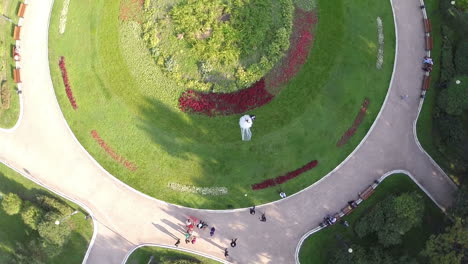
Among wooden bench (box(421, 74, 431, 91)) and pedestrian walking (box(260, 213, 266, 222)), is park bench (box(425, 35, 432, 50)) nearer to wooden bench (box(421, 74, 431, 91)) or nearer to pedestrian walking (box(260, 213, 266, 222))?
wooden bench (box(421, 74, 431, 91))

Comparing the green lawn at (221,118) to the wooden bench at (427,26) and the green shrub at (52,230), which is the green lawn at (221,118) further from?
the green shrub at (52,230)

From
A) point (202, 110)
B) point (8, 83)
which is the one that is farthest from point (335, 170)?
point (8, 83)

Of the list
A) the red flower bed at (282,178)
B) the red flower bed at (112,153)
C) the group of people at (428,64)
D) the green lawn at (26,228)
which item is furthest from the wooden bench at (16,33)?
the group of people at (428,64)

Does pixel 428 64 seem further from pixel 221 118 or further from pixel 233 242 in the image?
pixel 233 242

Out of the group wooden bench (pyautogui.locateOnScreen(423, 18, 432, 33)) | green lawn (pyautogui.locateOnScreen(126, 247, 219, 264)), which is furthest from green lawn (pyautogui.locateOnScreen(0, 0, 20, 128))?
wooden bench (pyautogui.locateOnScreen(423, 18, 432, 33))

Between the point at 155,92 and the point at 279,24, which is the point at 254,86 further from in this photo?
the point at 155,92
